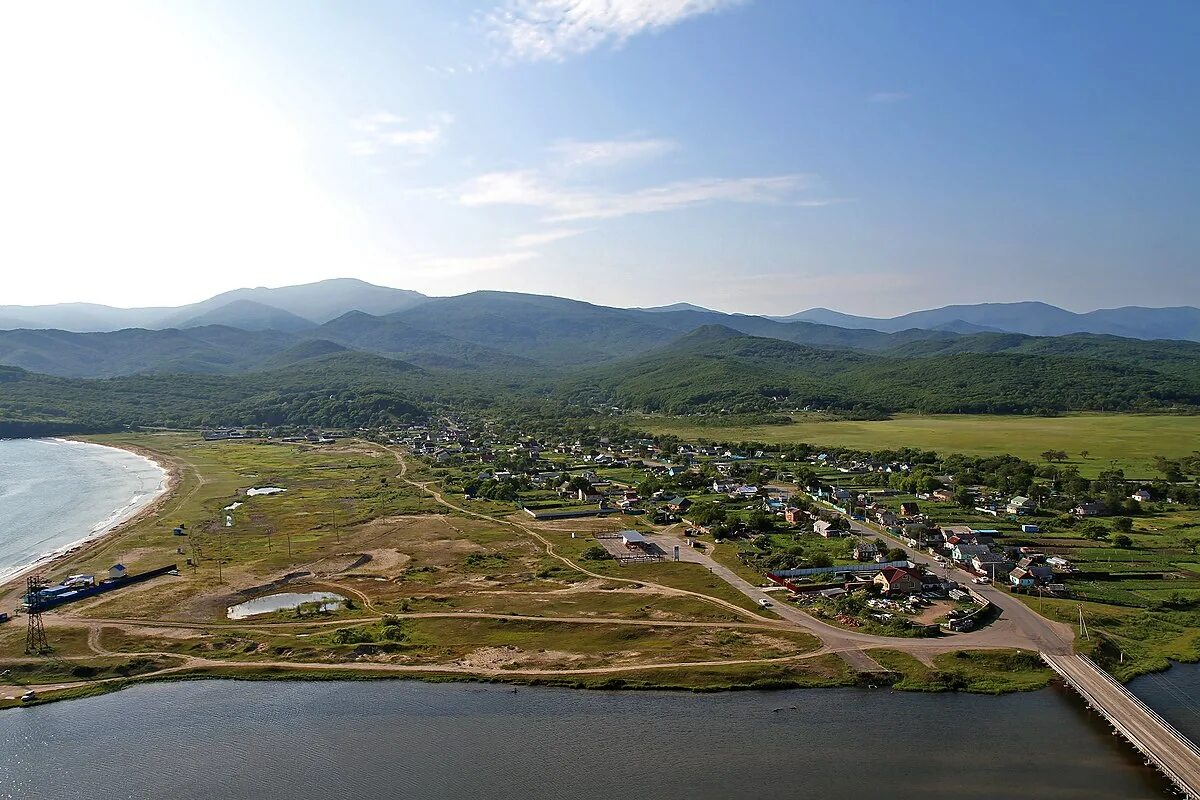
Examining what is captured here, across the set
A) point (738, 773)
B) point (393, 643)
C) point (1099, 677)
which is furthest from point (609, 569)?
point (1099, 677)

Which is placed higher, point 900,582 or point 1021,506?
point 1021,506

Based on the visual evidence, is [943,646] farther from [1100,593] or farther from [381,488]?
[381,488]

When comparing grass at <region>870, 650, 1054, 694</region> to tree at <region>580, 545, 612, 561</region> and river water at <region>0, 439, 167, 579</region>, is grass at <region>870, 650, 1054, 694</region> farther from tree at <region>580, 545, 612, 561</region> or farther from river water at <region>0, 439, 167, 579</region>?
river water at <region>0, 439, 167, 579</region>

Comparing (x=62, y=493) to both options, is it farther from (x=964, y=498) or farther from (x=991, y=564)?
(x=964, y=498)

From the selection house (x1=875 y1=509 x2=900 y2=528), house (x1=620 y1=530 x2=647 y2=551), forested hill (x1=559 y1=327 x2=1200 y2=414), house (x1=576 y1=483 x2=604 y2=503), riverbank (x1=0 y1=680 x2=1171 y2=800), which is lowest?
riverbank (x1=0 y1=680 x2=1171 y2=800)

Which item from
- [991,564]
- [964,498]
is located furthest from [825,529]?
[964,498]

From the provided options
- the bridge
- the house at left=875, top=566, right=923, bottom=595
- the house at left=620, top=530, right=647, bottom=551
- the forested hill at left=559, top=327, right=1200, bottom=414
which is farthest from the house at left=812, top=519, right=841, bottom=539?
the forested hill at left=559, top=327, right=1200, bottom=414
